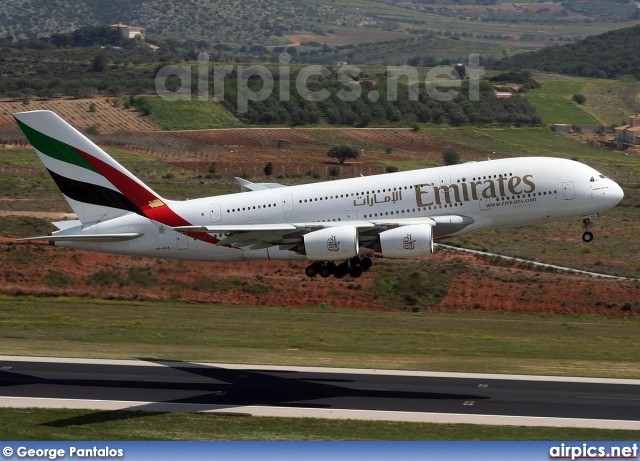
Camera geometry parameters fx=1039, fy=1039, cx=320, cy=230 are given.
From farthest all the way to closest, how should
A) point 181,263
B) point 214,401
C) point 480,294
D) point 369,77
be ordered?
point 369,77, point 480,294, point 181,263, point 214,401

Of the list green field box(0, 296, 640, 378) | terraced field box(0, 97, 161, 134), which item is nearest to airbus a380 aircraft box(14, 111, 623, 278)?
green field box(0, 296, 640, 378)

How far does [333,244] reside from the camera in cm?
4894

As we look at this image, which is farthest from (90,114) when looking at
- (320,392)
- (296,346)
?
(320,392)

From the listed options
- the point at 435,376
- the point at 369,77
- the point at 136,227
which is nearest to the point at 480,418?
the point at 435,376

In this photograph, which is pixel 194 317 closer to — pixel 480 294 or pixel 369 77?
pixel 480 294

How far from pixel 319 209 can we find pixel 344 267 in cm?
324

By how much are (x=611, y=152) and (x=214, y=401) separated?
112m

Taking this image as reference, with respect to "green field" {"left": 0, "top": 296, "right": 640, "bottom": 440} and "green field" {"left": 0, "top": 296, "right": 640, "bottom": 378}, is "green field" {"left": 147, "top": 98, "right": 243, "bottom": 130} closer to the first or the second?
"green field" {"left": 0, "top": 296, "right": 640, "bottom": 378}

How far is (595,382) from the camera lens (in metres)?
45.0

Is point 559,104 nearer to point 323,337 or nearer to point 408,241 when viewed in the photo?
point 323,337

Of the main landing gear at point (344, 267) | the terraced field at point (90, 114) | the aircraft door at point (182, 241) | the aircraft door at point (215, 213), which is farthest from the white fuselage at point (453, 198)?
the terraced field at point (90, 114)

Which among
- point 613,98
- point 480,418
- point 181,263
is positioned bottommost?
point 480,418

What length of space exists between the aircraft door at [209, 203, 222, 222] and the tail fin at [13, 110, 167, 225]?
255cm

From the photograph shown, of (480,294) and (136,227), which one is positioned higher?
(136,227)
